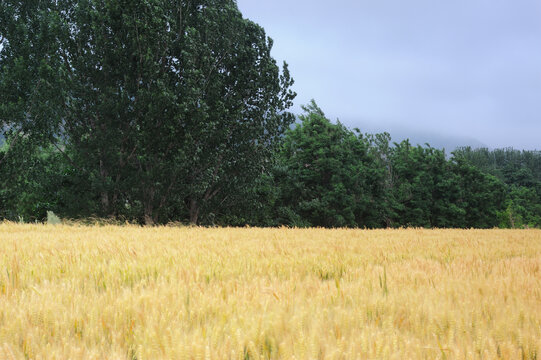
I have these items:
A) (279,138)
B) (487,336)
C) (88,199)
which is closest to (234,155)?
(279,138)

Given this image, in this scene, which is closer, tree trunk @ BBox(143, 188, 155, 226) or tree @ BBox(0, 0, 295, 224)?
tree @ BBox(0, 0, 295, 224)

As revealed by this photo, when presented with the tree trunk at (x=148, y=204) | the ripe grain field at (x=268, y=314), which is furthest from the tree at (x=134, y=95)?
the ripe grain field at (x=268, y=314)

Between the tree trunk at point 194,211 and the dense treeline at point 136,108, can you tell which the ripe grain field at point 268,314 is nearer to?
the dense treeline at point 136,108

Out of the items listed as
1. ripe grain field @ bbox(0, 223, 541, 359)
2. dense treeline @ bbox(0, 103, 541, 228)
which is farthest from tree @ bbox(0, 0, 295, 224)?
ripe grain field @ bbox(0, 223, 541, 359)

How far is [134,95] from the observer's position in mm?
19000

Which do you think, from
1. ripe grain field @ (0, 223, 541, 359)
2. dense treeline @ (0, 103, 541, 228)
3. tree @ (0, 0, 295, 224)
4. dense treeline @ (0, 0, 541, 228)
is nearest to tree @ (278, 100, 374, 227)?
dense treeline @ (0, 103, 541, 228)

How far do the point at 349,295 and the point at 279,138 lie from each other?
19.8 metres

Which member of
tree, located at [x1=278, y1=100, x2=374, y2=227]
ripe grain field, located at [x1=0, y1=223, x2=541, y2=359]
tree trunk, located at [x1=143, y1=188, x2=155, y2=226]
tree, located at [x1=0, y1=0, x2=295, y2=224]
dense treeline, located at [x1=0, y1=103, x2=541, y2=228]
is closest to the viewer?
ripe grain field, located at [x1=0, y1=223, x2=541, y2=359]

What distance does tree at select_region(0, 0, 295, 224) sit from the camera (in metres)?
18.2

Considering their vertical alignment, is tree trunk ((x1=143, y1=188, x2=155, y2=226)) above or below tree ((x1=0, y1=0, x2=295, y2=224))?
below

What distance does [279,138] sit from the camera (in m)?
22.2

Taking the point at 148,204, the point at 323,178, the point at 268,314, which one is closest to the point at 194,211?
the point at 148,204

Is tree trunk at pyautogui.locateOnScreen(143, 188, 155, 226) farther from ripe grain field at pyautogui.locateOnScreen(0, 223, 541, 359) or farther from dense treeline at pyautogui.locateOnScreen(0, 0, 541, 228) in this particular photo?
ripe grain field at pyautogui.locateOnScreen(0, 223, 541, 359)

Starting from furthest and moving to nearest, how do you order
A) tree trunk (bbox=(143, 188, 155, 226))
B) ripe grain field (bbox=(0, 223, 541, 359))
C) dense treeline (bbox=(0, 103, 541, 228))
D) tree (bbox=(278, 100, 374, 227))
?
tree (bbox=(278, 100, 374, 227))
dense treeline (bbox=(0, 103, 541, 228))
tree trunk (bbox=(143, 188, 155, 226))
ripe grain field (bbox=(0, 223, 541, 359))
